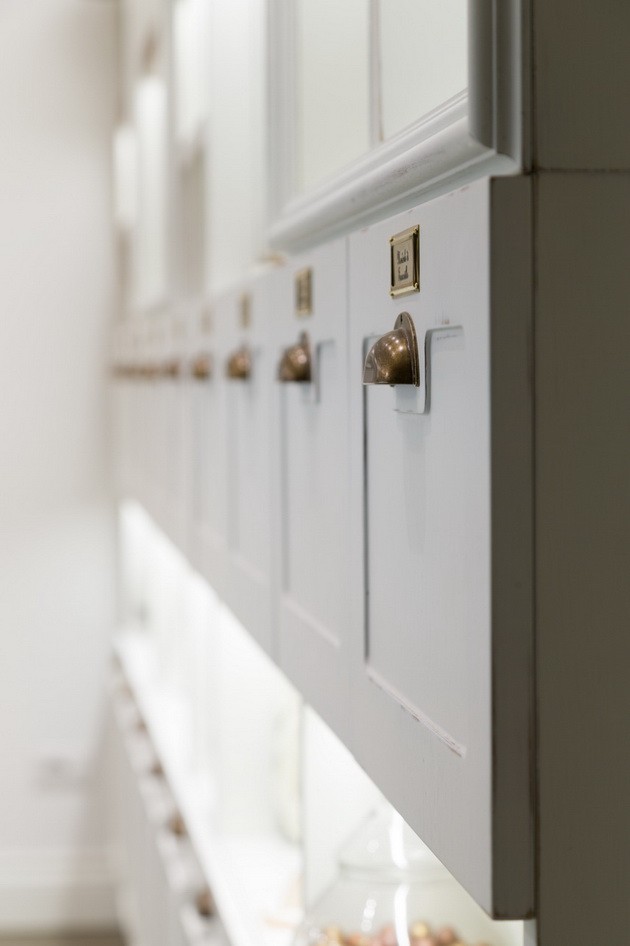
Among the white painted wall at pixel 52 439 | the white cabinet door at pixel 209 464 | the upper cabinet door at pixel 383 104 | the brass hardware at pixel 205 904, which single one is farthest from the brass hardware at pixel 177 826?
the white painted wall at pixel 52 439

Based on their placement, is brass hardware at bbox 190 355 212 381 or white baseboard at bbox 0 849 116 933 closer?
brass hardware at bbox 190 355 212 381

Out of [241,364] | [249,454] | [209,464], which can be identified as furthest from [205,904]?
[241,364]

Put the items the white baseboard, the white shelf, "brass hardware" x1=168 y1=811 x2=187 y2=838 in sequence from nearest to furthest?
the white shelf, "brass hardware" x1=168 y1=811 x2=187 y2=838, the white baseboard

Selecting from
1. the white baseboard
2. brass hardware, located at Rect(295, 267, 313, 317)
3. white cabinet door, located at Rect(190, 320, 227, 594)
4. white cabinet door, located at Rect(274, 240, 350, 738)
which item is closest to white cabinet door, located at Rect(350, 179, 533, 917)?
white cabinet door, located at Rect(274, 240, 350, 738)

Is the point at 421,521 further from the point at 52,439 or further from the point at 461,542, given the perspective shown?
the point at 52,439

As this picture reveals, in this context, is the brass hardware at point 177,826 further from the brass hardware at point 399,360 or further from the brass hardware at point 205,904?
the brass hardware at point 399,360

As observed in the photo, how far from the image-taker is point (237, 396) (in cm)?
173

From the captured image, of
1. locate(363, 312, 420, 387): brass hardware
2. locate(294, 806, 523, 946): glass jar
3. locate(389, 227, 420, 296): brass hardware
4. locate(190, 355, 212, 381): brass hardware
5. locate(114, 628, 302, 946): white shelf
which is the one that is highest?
locate(389, 227, 420, 296): brass hardware

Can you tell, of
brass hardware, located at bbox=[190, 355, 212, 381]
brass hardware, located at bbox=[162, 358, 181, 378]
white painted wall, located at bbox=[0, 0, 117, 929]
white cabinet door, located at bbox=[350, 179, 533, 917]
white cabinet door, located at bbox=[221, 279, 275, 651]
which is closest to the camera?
white cabinet door, located at bbox=[350, 179, 533, 917]

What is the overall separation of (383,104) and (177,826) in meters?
1.80

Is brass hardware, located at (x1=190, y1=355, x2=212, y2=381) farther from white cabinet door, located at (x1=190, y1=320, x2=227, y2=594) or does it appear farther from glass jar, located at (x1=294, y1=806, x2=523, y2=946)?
glass jar, located at (x1=294, y1=806, x2=523, y2=946)

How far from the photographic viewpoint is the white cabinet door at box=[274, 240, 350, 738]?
3.64 ft

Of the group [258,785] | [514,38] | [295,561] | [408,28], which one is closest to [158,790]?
[258,785]

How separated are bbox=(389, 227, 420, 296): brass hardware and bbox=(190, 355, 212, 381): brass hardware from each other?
107 cm
